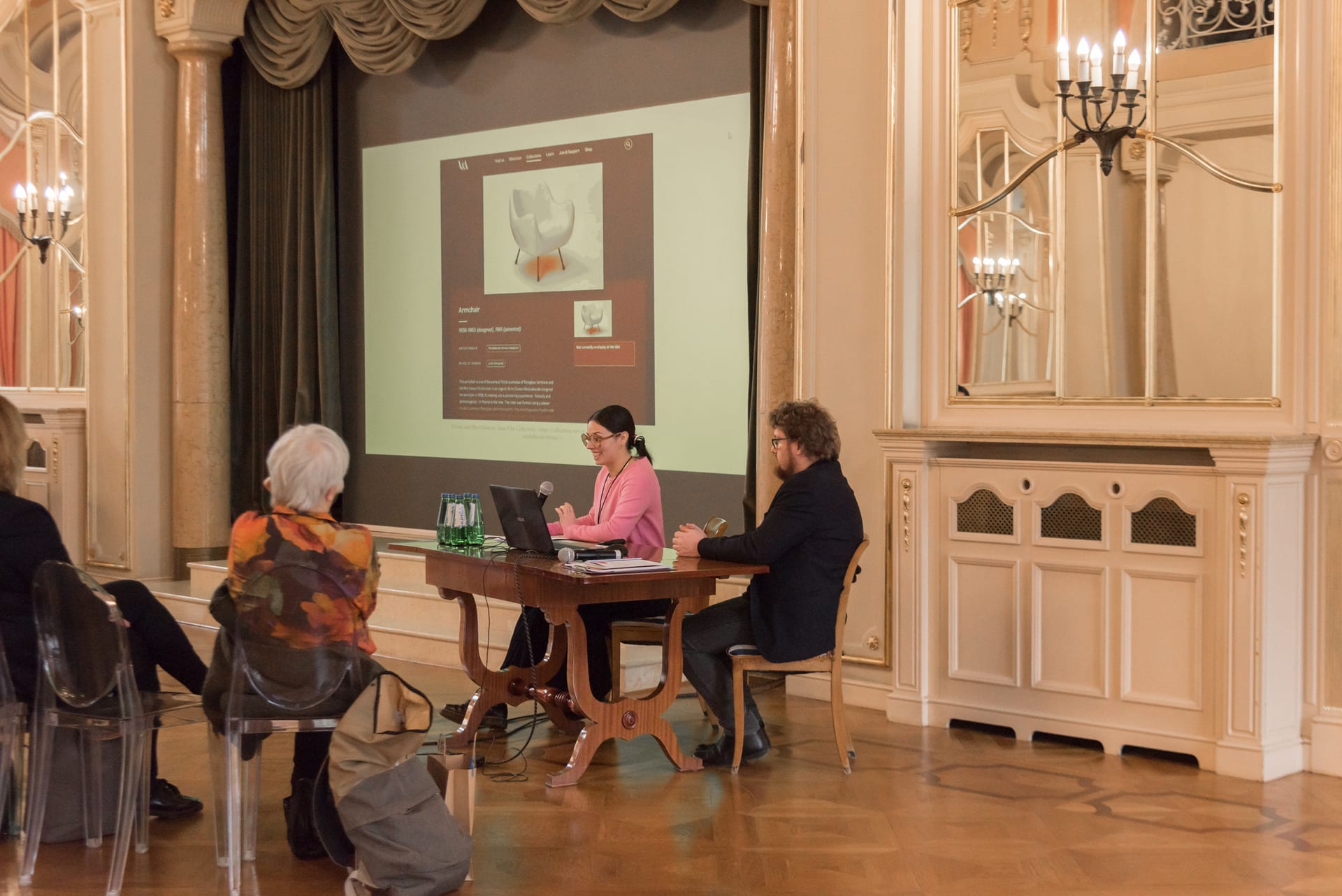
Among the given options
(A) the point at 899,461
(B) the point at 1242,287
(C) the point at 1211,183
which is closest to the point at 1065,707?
(A) the point at 899,461

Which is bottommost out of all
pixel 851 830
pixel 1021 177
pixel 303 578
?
pixel 851 830

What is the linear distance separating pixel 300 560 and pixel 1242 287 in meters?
3.45

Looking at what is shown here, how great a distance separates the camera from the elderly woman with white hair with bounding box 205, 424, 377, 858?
11.8ft

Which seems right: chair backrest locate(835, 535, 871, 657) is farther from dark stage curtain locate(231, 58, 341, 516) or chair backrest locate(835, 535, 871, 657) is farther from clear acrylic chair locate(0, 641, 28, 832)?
dark stage curtain locate(231, 58, 341, 516)

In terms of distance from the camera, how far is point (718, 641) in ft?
16.3

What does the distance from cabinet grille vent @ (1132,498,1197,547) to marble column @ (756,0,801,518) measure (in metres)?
1.76

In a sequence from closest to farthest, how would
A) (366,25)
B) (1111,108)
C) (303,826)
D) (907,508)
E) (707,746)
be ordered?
(303,826)
(707,746)
(1111,108)
(907,508)
(366,25)

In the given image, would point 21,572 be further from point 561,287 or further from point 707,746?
point 561,287

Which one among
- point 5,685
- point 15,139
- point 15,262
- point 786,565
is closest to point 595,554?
point 786,565

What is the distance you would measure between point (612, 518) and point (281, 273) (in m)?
4.90

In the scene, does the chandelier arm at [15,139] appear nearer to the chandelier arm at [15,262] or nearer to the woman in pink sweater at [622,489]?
the chandelier arm at [15,262]

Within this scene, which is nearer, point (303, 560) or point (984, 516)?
point (303, 560)

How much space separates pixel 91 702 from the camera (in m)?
3.88

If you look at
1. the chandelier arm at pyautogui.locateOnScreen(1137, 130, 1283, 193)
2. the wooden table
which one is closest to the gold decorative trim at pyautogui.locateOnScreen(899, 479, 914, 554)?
the wooden table
